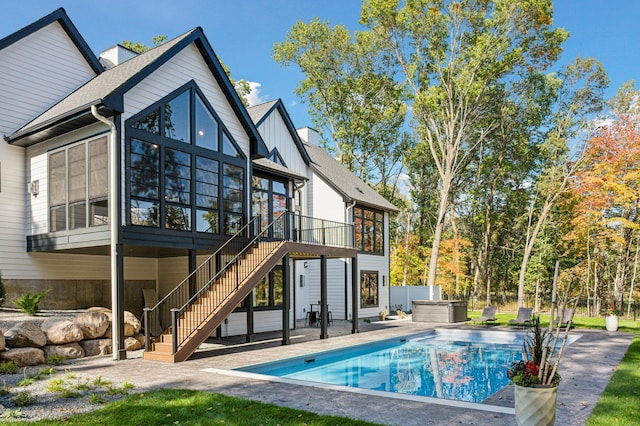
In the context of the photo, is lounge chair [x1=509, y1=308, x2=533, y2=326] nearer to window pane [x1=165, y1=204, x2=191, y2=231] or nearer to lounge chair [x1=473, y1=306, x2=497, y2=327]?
lounge chair [x1=473, y1=306, x2=497, y2=327]

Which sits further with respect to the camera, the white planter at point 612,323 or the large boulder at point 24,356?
the white planter at point 612,323

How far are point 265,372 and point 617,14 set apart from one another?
2694 centimetres

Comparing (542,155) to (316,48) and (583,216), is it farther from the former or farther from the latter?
(316,48)

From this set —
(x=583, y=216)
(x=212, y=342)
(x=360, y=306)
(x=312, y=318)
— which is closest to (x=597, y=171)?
(x=583, y=216)

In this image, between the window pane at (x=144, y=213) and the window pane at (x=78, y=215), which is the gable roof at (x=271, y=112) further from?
the window pane at (x=78, y=215)

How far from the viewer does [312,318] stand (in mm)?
19531

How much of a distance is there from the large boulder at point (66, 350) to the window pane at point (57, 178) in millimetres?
3578

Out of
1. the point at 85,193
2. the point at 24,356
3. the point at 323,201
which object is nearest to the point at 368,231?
the point at 323,201

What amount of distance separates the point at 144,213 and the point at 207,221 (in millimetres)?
1990

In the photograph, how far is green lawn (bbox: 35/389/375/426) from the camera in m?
5.93

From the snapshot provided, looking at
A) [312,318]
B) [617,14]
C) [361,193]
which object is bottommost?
[312,318]

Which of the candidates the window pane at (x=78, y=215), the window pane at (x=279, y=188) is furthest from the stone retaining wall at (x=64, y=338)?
the window pane at (x=279, y=188)

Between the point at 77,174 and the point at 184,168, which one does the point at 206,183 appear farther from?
the point at 77,174

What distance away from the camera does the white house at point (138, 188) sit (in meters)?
11.3
